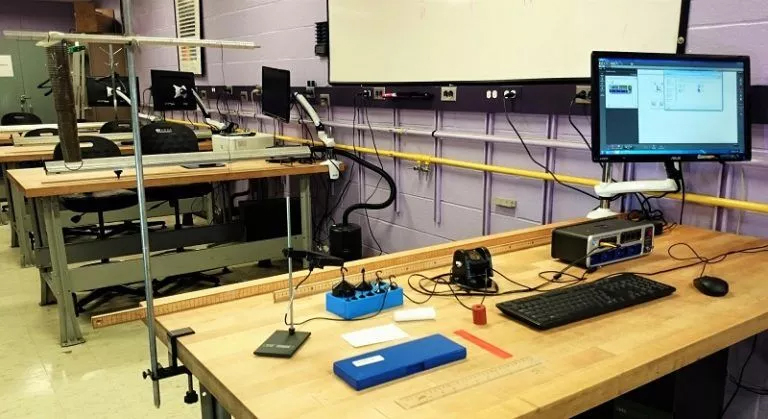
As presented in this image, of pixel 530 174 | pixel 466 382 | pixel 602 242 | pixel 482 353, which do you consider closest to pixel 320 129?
pixel 530 174

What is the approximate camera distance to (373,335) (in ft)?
3.86

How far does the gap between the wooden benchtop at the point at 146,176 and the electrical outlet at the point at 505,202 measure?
3.38 ft

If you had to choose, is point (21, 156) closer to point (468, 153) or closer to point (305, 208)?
point (305, 208)

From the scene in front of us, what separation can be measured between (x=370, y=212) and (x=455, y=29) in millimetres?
1359

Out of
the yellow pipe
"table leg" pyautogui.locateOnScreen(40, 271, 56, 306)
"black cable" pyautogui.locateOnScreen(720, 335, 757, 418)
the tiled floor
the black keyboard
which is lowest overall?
the tiled floor

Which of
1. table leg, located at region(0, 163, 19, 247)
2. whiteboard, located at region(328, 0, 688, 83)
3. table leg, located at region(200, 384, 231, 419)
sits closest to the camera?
table leg, located at region(200, 384, 231, 419)

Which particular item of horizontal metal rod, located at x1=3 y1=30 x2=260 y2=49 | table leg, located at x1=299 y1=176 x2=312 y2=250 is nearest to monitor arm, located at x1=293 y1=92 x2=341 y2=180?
table leg, located at x1=299 y1=176 x2=312 y2=250

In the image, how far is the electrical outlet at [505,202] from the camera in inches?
111

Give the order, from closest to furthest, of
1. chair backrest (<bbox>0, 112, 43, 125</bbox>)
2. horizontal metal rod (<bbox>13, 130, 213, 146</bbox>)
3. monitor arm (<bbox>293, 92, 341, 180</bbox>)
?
monitor arm (<bbox>293, 92, 341, 180</bbox>)
horizontal metal rod (<bbox>13, 130, 213, 146</bbox>)
chair backrest (<bbox>0, 112, 43, 125</bbox>)

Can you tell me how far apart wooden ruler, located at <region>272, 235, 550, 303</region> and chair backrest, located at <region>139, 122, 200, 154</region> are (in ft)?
9.18

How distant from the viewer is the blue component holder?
1.27 metres

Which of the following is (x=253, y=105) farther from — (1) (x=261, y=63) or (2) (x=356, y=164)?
(2) (x=356, y=164)

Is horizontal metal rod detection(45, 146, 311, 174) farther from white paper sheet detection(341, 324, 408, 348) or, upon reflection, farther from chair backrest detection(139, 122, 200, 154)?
white paper sheet detection(341, 324, 408, 348)

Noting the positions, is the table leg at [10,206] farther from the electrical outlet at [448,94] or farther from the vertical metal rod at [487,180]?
the vertical metal rod at [487,180]
